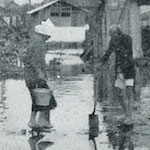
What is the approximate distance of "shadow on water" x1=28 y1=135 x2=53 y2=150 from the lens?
24.8ft

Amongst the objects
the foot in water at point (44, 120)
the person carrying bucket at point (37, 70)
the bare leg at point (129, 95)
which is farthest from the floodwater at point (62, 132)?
the bare leg at point (129, 95)

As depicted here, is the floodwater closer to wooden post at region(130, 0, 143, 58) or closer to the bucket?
the bucket

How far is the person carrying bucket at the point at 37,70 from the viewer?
29.6 feet

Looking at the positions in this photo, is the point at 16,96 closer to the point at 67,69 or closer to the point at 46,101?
the point at 46,101

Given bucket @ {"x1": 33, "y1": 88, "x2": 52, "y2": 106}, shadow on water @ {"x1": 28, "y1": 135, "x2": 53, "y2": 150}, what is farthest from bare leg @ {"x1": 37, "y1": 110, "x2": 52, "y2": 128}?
shadow on water @ {"x1": 28, "y1": 135, "x2": 53, "y2": 150}

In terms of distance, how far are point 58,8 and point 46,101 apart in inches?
1543

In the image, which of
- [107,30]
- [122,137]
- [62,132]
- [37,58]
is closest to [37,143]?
[62,132]

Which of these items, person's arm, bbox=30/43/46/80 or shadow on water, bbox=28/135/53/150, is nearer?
shadow on water, bbox=28/135/53/150

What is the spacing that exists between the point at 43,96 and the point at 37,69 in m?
0.49

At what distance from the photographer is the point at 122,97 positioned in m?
10.2

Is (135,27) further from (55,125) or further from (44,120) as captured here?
(44,120)

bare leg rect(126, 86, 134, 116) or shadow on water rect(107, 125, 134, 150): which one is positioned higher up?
bare leg rect(126, 86, 134, 116)

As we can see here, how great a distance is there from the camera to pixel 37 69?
9.02 meters

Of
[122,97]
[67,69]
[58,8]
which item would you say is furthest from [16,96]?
[58,8]
